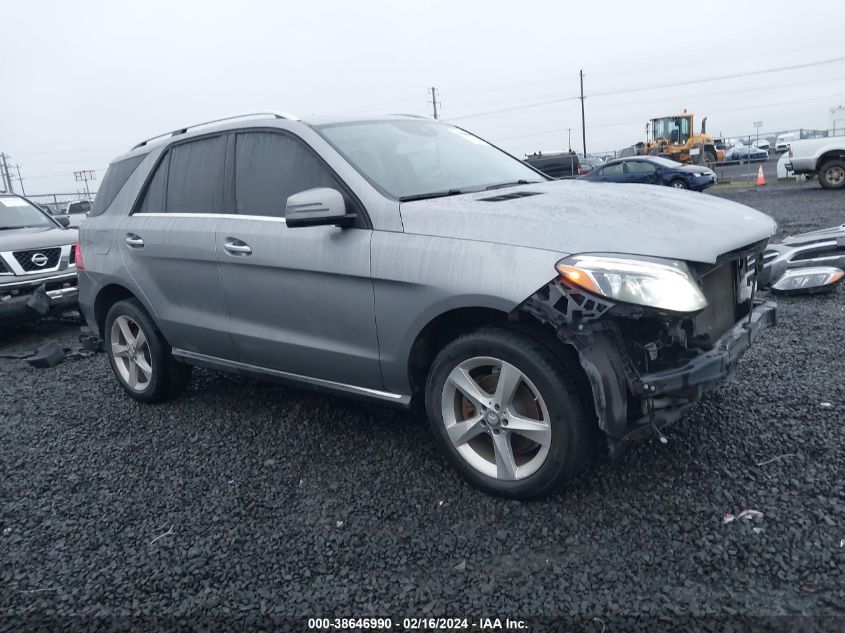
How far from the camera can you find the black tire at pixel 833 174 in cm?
1686

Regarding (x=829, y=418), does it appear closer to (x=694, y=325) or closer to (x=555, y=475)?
(x=694, y=325)

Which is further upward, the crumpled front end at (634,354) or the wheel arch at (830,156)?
the wheel arch at (830,156)

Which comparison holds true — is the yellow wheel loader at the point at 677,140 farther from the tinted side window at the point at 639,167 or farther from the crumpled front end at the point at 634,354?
the crumpled front end at the point at 634,354

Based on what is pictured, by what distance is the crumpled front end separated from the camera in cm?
250

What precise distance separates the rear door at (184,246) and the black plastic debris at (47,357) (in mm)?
2246

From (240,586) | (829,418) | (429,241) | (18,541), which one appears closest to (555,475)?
(429,241)

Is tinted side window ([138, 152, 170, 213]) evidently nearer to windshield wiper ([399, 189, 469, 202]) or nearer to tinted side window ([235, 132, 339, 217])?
tinted side window ([235, 132, 339, 217])

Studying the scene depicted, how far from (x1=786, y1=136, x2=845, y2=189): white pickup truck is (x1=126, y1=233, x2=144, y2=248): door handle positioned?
17.8 meters

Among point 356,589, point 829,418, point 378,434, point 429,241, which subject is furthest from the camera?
point 378,434

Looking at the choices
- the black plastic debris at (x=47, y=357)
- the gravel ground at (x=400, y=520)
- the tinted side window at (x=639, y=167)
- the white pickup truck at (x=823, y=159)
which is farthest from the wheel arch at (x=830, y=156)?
the black plastic debris at (x=47, y=357)

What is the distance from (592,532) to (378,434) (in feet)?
4.75

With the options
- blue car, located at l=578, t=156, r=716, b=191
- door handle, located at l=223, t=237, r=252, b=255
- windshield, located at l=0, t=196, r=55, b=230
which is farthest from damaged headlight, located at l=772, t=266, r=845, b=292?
blue car, located at l=578, t=156, r=716, b=191

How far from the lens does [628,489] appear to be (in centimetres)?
291

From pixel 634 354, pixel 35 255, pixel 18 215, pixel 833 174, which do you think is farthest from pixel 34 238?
pixel 833 174
